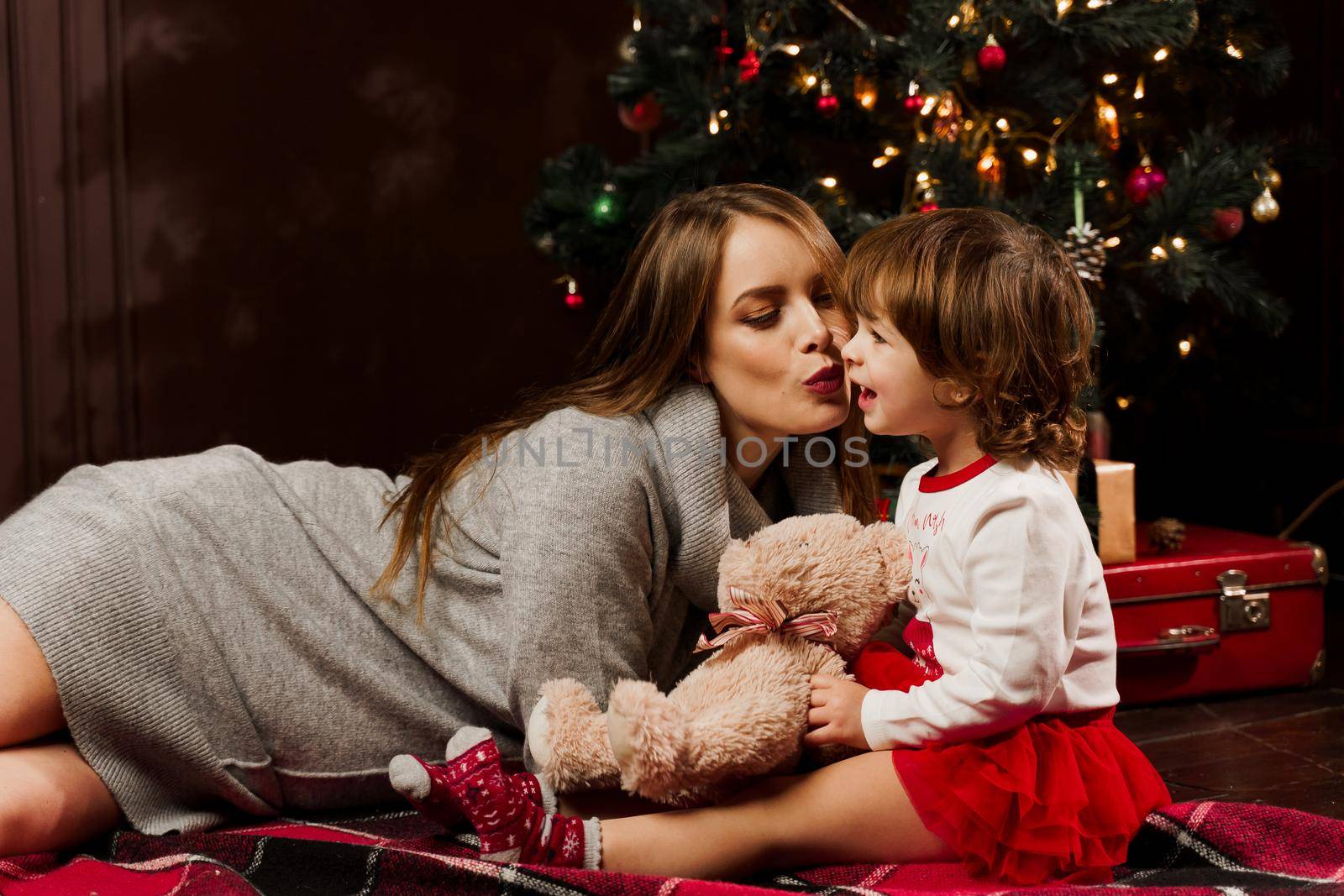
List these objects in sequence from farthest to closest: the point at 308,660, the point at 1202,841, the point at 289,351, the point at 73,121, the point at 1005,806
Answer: the point at 289,351 → the point at 73,121 → the point at 308,660 → the point at 1202,841 → the point at 1005,806

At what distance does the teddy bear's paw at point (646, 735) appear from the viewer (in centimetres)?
110

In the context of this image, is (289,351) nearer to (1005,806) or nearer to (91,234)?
(91,234)

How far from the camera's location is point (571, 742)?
47.8 inches

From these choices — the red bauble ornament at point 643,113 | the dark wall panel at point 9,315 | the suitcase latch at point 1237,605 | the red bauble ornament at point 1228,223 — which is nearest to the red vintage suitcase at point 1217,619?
the suitcase latch at point 1237,605

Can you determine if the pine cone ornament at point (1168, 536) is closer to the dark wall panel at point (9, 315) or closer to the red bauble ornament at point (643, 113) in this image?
the red bauble ornament at point (643, 113)

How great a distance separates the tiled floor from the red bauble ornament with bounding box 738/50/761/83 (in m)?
1.18

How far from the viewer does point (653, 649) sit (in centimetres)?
150

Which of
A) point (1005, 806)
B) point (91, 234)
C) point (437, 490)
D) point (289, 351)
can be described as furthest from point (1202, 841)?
point (91, 234)

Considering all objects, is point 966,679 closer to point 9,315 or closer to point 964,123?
point 964,123

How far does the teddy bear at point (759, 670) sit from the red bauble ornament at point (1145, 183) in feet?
3.37

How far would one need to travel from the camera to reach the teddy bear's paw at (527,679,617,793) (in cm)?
121

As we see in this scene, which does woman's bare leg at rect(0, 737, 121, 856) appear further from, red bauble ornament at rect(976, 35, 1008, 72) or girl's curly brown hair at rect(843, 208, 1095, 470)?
red bauble ornament at rect(976, 35, 1008, 72)

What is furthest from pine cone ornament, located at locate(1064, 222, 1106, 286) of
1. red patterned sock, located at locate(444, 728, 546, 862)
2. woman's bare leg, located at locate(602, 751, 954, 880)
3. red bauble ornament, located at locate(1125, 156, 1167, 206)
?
red patterned sock, located at locate(444, 728, 546, 862)

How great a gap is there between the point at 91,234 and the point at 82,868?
4.81ft
